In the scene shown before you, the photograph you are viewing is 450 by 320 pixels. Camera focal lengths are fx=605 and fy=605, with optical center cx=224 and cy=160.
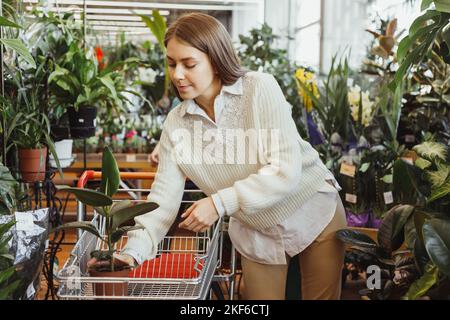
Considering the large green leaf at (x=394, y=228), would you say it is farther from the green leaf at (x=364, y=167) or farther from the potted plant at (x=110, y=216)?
the green leaf at (x=364, y=167)

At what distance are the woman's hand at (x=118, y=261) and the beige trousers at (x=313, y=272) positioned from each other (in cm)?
48

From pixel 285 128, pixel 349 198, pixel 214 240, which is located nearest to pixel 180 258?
pixel 214 240

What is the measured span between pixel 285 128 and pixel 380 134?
1.82m

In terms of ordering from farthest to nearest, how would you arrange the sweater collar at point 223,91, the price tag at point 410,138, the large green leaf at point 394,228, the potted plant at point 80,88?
the price tag at point 410,138
the potted plant at point 80,88
the large green leaf at point 394,228
the sweater collar at point 223,91

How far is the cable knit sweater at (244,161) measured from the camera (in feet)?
5.08

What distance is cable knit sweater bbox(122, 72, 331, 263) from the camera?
1.55 metres

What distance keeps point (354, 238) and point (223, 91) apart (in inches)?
24.1

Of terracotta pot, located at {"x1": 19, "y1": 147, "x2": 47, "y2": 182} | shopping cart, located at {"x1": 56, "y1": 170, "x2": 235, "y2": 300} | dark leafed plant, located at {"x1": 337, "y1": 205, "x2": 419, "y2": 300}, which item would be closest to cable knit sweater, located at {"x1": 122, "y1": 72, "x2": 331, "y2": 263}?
shopping cart, located at {"x1": 56, "y1": 170, "x2": 235, "y2": 300}

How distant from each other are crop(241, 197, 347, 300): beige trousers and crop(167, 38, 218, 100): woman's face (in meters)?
0.57

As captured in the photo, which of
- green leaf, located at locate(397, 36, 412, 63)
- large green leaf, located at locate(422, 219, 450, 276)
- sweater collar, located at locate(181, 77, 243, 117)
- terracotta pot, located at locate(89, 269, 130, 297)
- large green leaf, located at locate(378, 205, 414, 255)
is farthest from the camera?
large green leaf, located at locate(378, 205, 414, 255)

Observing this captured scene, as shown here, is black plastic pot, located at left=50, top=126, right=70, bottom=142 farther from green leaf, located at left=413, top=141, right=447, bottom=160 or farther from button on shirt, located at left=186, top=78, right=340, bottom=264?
green leaf, located at left=413, top=141, right=447, bottom=160

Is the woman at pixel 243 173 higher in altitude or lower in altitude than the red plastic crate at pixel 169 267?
higher

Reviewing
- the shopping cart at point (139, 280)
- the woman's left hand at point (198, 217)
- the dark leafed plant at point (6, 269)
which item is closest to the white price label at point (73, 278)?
the shopping cart at point (139, 280)

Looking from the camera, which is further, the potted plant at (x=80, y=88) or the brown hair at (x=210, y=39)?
the potted plant at (x=80, y=88)
